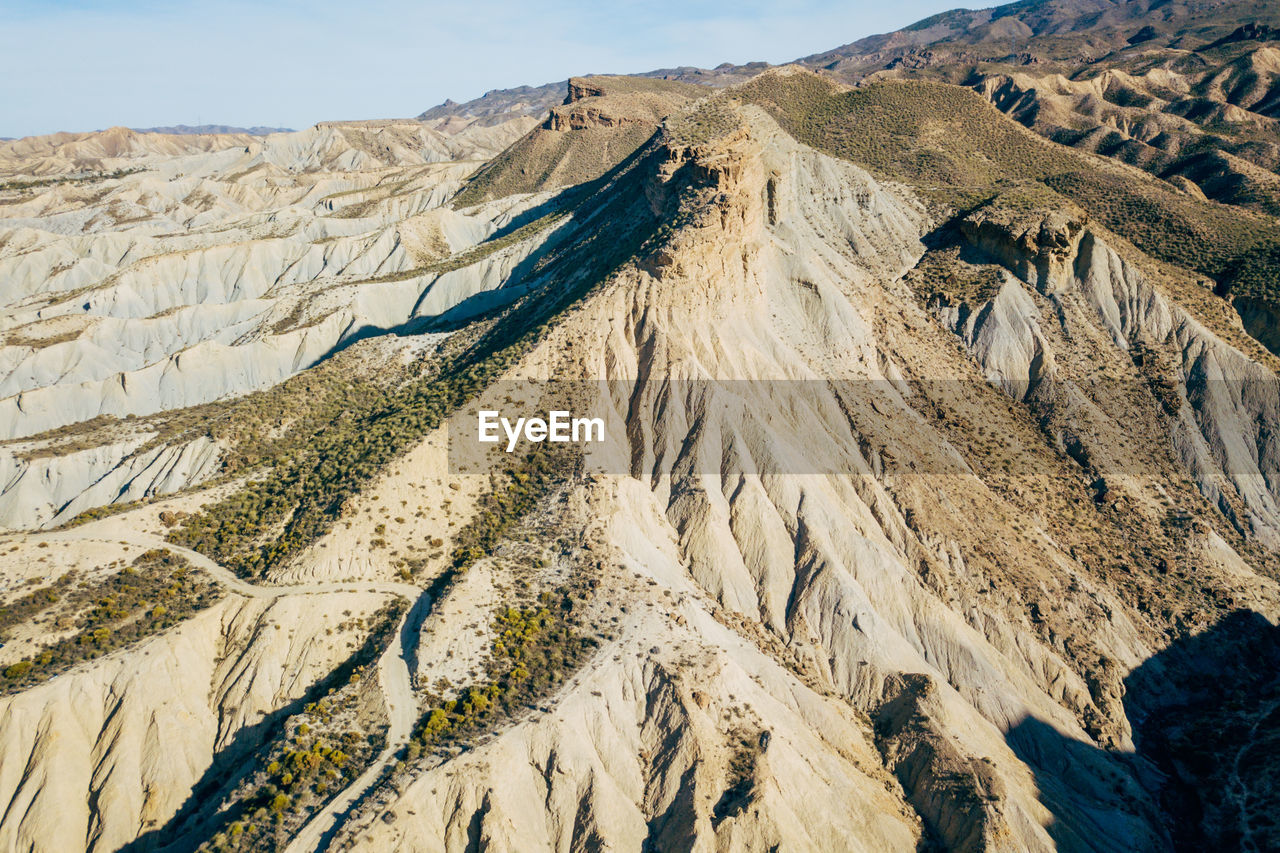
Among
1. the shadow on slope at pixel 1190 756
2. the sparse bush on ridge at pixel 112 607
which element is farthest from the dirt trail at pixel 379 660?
the shadow on slope at pixel 1190 756

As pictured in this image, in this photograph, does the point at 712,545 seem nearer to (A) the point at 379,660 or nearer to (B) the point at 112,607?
(A) the point at 379,660

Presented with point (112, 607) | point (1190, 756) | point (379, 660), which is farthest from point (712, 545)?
point (112, 607)

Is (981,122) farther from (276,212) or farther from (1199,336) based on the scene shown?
(276,212)

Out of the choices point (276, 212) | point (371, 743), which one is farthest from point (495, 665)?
point (276, 212)

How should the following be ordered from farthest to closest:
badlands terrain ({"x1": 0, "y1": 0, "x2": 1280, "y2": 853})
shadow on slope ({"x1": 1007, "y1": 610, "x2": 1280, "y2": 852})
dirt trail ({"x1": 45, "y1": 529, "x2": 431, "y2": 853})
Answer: shadow on slope ({"x1": 1007, "y1": 610, "x2": 1280, "y2": 852})
badlands terrain ({"x1": 0, "y1": 0, "x2": 1280, "y2": 853})
dirt trail ({"x1": 45, "y1": 529, "x2": 431, "y2": 853})

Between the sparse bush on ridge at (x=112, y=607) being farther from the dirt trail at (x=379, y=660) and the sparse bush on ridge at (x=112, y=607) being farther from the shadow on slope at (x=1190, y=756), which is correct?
the shadow on slope at (x=1190, y=756)

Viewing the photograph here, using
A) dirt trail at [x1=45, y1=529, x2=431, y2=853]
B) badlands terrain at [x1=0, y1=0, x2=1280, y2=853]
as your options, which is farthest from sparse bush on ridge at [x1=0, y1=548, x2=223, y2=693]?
dirt trail at [x1=45, y1=529, x2=431, y2=853]

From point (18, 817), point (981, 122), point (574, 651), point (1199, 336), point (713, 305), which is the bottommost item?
point (18, 817)

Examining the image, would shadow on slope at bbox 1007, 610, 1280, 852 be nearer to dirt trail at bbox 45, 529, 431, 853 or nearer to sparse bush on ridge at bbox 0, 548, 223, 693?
dirt trail at bbox 45, 529, 431, 853
